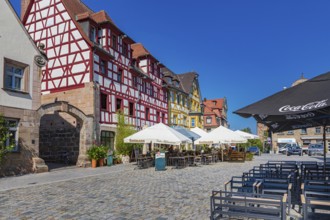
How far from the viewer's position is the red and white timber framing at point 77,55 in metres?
21.6

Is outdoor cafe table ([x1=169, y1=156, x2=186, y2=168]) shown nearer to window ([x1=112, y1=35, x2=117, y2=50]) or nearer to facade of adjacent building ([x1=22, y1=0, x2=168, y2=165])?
facade of adjacent building ([x1=22, y1=0, x2=168, y2=165])

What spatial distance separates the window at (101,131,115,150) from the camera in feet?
73.4

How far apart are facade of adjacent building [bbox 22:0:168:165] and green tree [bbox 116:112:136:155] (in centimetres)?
42

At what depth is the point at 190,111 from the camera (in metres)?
41.8

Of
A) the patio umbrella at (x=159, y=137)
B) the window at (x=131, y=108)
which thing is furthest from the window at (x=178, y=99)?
the patio umbrella at (x=159, y=137)

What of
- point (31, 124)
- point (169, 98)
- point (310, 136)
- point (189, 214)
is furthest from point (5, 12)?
point (310, 136)

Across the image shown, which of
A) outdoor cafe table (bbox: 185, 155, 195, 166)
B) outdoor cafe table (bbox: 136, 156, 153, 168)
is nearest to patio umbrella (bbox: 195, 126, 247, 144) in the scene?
outdoor cafe table (bbox: 185, 155, 195, 166)

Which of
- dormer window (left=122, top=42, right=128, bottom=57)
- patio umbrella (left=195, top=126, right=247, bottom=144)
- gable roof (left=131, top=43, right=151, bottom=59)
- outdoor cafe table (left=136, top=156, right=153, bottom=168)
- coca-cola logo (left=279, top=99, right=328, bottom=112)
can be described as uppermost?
gable roof (left=131, top=43, right=151, bottom=59)

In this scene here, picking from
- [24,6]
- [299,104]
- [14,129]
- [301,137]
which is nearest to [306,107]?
[299,104]

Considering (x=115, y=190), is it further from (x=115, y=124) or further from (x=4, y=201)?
(x=115, y=124)

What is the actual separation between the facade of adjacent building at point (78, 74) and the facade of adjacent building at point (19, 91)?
4.13 metres

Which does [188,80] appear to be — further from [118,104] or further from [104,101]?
[104,101]

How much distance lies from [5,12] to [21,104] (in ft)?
15.1

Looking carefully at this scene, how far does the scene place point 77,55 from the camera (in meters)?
21.8
